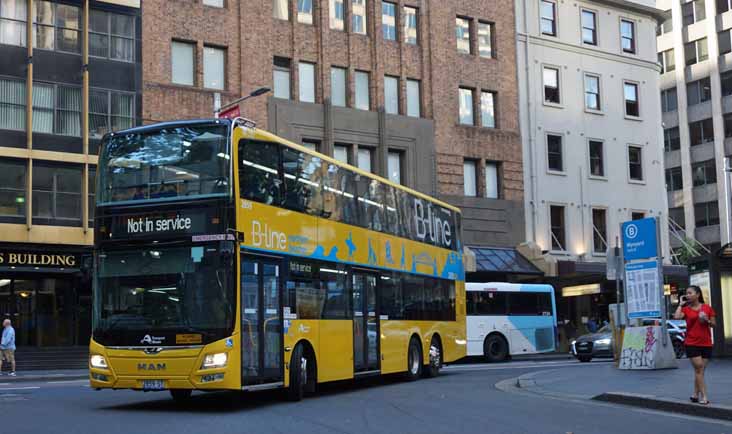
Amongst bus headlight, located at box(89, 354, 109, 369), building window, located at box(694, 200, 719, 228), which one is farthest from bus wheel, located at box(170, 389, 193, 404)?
building window, located at box(694, 200, 719, 228)

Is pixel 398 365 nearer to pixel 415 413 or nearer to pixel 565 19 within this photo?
pixel 415 413

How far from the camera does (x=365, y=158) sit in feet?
137

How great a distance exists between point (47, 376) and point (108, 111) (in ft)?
35.1

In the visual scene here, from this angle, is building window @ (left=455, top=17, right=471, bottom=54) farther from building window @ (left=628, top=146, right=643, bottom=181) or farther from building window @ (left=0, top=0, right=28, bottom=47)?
building window @ (left=0, top=0, right=28, bottom=47)

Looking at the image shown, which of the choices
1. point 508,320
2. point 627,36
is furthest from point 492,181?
point 627,36

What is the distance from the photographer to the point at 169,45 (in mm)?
36562

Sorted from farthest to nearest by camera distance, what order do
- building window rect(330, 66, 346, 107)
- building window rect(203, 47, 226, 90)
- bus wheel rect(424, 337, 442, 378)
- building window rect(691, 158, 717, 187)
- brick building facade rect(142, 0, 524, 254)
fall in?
building window rect(691, 158, 717, 187), building window rect(330, 66, 346, 107), building window rect(203, 47, 226, 90), brick building facade rect(142, 0, 524, 254), bus wheel rect(424, 337, 442, 378)

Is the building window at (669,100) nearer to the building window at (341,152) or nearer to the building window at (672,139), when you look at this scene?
the building window at (672,139)

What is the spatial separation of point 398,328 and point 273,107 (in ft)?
63.1

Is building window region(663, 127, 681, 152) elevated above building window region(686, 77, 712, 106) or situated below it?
below

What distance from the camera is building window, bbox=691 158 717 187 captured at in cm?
7580

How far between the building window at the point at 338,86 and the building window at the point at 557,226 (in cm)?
1231

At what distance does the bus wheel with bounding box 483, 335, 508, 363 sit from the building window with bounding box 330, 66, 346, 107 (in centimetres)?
1201

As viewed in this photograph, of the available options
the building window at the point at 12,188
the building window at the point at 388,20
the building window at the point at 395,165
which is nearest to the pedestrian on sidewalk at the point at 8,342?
the building window at the point at 12,188
